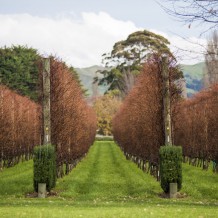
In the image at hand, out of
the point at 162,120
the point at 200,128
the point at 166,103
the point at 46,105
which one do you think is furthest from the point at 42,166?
the point at 200,128

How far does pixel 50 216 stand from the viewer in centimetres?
1193

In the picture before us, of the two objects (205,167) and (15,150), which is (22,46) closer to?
(15,150)

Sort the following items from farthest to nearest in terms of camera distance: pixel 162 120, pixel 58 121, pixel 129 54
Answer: pixel 129 54
pixel 58 121
pixel 162 120

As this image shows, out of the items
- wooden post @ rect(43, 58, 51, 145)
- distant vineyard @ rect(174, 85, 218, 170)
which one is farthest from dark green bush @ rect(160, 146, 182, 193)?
distant vineyard @ rect(174, 85, 218, 170)

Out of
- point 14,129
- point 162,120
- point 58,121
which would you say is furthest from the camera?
point 14,129

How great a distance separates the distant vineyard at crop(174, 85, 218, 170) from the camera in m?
29.8

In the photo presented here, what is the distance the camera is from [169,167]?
1950 cm

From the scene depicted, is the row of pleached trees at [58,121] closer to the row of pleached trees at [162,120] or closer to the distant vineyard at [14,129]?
the distant vineyard at [14,129]

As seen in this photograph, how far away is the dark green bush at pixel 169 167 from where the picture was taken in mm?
19453

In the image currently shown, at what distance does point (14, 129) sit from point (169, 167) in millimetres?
18049

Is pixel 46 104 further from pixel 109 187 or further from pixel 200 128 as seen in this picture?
pixel 200 128

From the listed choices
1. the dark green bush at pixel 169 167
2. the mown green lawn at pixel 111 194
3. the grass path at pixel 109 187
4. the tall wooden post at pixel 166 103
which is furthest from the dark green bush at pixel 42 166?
the tall wooden post at pixel 166 103

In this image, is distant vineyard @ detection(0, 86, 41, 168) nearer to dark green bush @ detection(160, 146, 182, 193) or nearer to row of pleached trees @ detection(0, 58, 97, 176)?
row of pleached trees @ detection(0, 58, 97, 176)

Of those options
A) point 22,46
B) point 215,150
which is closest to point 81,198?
point 215,150
